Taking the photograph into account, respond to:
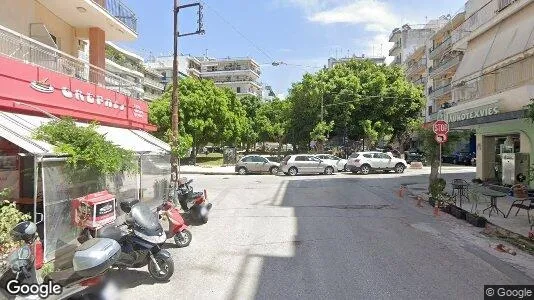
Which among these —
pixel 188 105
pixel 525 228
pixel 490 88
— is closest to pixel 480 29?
pixel 490 88

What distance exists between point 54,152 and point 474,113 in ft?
52.5

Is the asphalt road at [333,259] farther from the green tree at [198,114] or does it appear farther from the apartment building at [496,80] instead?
the green tree at [198,114]

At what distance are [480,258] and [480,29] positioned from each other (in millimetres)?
15227

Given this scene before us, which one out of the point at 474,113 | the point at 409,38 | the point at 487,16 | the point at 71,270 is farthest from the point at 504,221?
the point at 409,38

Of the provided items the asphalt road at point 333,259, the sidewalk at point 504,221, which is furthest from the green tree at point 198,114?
the sidewalk at point 504,221

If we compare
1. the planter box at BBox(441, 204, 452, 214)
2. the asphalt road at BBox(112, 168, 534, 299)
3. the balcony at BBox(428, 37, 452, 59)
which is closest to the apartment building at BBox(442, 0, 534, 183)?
the planter box at BBox(441, 204, 452, 214)

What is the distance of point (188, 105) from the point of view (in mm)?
38781

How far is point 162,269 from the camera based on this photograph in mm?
6309

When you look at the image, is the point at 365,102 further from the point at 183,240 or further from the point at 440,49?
the point at 183,240

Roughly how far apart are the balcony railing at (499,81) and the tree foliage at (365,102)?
15.9 meters

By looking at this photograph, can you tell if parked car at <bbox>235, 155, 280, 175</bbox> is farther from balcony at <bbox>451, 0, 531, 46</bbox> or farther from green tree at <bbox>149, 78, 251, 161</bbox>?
balcony at <bbox>451, 0, 531, 46</bbox>

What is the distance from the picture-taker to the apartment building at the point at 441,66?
1647 inches

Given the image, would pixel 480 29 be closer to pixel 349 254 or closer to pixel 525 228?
pixel 525 228

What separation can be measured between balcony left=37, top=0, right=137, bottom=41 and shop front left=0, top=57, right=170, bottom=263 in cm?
265
